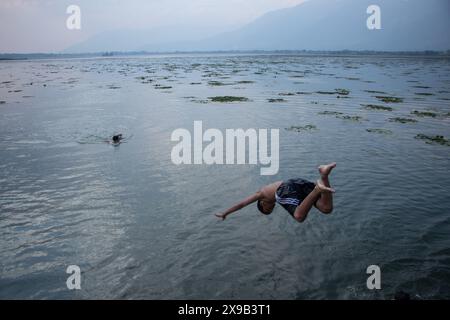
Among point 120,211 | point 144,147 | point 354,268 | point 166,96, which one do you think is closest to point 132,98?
point 166,96

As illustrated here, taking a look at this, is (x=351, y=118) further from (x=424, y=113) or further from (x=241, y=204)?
(x=241, y=204)

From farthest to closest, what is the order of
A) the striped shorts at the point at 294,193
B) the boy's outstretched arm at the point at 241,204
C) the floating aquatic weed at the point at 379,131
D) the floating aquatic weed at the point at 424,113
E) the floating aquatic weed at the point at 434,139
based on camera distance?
the floating aquatic weed at the point at 424,113, the floating aquatic weed at the point at 379,131, the floating aquatic weed at the point at 434,139, the boy's outstretched arm at the point at 241,204, the striped shorts at the point at 294,193

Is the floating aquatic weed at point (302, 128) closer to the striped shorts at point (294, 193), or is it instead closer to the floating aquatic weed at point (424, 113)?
the floating aquatic weed at point (424, 113)

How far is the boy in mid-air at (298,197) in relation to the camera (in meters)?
6.74

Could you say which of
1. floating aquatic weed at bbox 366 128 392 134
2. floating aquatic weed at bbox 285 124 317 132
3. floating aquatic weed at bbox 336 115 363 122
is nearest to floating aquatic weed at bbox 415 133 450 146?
floating aquatic weed at bbox 366 128 392 134

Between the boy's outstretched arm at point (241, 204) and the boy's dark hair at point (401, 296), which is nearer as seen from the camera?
the boy's dark hair at point (401, 296)

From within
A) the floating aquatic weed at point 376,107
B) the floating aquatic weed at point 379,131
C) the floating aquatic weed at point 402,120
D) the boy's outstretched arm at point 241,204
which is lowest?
the boy's outstretched arm at point 241,204

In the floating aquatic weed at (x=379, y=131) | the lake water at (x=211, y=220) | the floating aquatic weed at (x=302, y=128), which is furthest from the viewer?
the floating aquatic weed at (x=302, y=128)

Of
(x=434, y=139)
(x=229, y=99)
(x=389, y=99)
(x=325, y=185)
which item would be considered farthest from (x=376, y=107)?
(x=325, y=185)

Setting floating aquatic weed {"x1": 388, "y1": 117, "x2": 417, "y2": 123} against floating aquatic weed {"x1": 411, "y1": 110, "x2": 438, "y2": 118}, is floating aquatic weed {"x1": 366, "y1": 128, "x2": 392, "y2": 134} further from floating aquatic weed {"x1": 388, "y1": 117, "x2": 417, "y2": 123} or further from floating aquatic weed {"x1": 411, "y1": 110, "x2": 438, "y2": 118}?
floating aquatic weed {"x1": 411, "y1": 110, "x2": 438, "y2": 118}

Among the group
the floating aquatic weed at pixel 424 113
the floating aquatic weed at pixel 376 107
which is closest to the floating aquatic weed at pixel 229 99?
the floating aquatic weed at pixel 376 107
